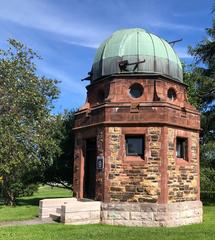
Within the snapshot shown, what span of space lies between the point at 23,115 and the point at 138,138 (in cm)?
663

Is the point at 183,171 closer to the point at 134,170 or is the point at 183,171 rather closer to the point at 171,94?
the point at 134,170

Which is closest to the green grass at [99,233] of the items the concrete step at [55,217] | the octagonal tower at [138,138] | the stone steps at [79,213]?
the stone steps at [79,213]

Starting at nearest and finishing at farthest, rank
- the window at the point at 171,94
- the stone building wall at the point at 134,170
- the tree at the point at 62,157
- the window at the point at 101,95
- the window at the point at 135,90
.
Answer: the stone building wall at the point at 134,170 → the window at the point at 135,90 → the window at the point at 171,94 → the window at the point at 101,95 → the tree at the point at 62,157

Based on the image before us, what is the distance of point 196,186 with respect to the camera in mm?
17172

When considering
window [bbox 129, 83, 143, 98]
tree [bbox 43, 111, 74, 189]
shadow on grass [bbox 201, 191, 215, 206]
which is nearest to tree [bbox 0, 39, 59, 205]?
tree [bbox 43, 111, 74, 189]

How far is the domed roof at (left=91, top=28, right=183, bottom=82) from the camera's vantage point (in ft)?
57.5

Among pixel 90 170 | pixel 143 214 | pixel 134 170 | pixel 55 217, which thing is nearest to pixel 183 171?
pixel 134 170

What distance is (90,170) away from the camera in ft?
59.6

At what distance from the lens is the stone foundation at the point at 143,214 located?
49.3ft

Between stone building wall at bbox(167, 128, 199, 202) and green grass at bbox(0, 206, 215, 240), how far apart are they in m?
1.51

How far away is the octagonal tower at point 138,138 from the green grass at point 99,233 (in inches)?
40.0

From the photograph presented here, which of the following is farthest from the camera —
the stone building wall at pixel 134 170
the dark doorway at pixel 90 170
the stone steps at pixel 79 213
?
the dark doorway at pixel 90 170

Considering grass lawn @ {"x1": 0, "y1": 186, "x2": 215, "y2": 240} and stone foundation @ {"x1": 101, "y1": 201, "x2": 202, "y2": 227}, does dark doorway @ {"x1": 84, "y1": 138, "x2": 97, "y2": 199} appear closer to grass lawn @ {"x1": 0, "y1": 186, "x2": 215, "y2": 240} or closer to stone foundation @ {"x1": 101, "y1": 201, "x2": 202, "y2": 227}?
stone foundation @ {"x1": 101, "y1": 201, "x2": 202, "y2": 227}

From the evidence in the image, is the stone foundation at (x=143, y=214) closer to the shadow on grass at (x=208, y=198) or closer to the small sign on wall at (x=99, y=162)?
the small sign on wall at (x=99, y=162)
